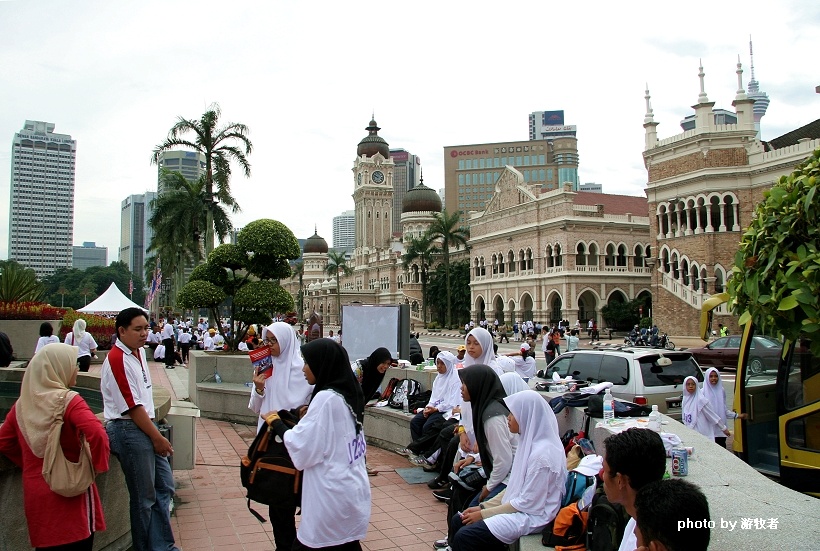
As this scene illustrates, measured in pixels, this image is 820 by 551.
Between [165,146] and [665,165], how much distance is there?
26.4m

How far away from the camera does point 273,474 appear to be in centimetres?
387

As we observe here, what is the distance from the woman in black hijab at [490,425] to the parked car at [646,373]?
4.38m

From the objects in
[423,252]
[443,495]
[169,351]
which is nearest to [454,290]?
[423,252]

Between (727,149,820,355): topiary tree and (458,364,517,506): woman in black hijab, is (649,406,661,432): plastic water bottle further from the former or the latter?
(727,149,820,355): topiary tree

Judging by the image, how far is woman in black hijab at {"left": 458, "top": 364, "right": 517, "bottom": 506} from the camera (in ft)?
15.8

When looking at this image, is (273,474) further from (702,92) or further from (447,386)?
(702,92)

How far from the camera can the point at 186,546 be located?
17.5 ft

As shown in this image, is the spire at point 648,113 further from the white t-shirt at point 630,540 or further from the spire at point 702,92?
the white t-shirt at point 630,540

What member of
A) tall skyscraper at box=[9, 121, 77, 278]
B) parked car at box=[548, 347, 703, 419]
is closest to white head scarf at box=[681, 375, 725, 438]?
parked car at box=[548, 347, 703, 419]

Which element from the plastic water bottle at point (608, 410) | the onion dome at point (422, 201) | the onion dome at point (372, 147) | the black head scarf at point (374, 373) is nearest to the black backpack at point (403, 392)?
the black head scarf at point (374, 373)

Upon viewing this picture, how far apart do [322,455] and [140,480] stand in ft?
5.94

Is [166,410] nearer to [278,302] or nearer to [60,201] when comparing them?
[278,302]

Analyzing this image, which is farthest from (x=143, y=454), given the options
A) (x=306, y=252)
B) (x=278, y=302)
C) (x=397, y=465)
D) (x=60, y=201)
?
(x=60, y=201)

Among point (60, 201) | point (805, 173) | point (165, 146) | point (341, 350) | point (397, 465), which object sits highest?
point (60, 201)
